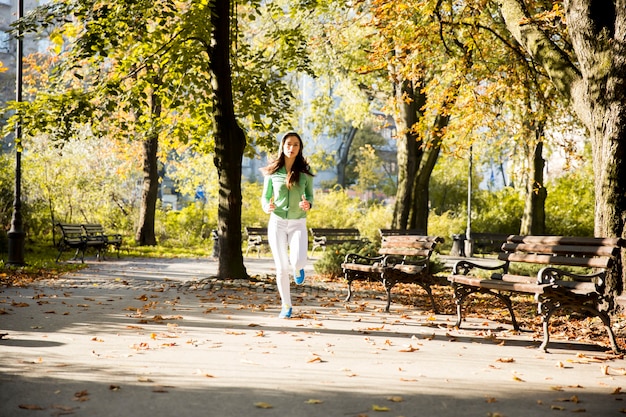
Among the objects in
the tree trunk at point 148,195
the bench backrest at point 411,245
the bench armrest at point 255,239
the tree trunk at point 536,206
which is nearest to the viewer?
the bench backrest at point 411,245

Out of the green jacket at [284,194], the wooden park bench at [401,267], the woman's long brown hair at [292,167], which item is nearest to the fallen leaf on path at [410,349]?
the green jacket at [284,194]

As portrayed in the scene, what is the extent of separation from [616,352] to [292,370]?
3431 mm

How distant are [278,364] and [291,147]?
137 inches

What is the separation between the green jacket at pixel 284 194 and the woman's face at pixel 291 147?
0.26 m

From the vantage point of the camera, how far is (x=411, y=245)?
11578 millimetres

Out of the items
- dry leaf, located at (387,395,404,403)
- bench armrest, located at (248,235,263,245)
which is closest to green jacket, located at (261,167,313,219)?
dry leaf, located at (387,395,404,403)

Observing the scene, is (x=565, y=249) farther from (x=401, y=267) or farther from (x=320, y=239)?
(x=320, y=239)

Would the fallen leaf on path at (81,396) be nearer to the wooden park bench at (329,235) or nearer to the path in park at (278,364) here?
the path in park at (278,364)

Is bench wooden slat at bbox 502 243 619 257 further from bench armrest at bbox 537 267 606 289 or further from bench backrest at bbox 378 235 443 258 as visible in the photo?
bench backrest at bbox 378 235 443 258

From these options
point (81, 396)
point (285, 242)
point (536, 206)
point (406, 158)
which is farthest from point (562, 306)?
point (536, 206)

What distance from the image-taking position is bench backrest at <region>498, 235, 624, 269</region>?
8.03 m

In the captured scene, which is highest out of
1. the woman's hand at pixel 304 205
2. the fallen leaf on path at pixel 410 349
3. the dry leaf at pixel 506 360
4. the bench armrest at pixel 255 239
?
the woman's hand at pixel 304 205

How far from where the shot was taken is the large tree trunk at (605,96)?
919cm

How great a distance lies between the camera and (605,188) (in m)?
9.32
